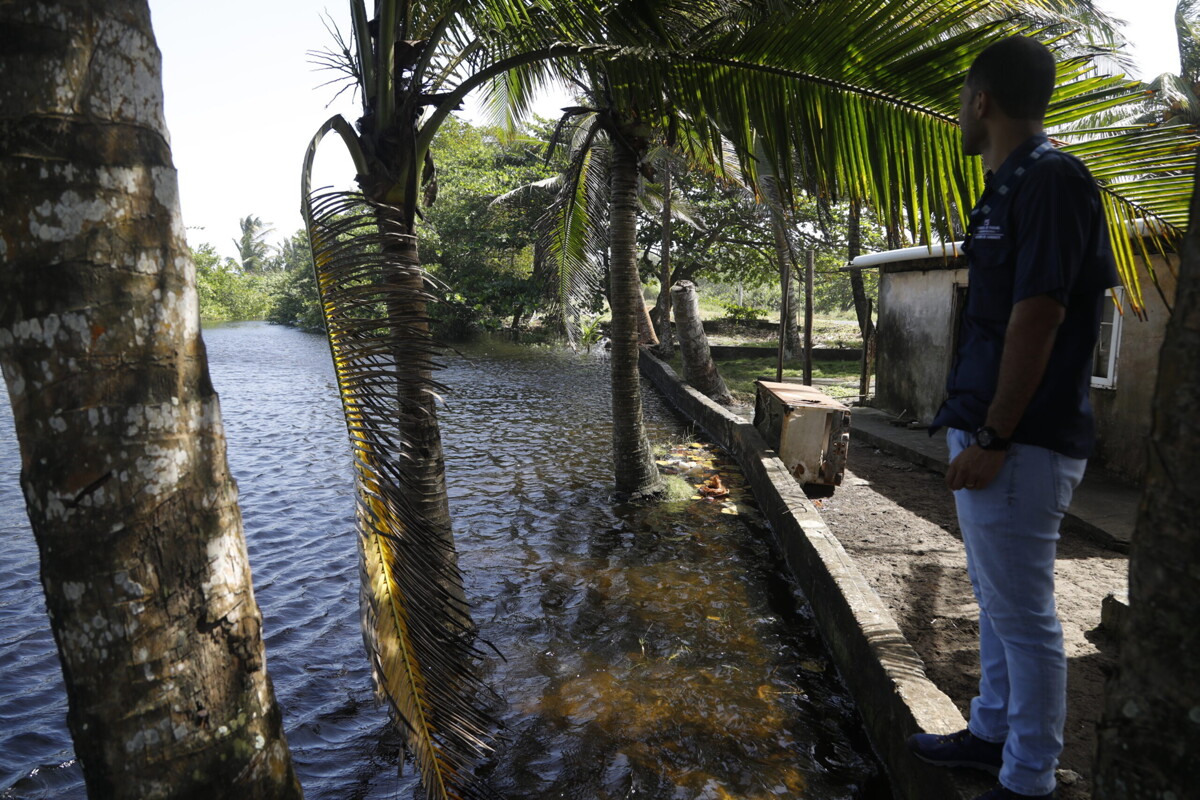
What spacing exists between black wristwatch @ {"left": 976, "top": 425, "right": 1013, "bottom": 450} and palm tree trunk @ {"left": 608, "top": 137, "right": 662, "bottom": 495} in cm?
536

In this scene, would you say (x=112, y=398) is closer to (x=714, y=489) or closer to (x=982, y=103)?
(x=982, y=103)

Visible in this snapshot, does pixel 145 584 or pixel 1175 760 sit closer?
pixel 1175 760

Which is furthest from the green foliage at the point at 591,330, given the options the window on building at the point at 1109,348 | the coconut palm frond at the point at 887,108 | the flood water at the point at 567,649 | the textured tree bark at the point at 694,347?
the coconut palm frond at the point at 887,108

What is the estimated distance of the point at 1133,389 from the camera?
7.39 meters

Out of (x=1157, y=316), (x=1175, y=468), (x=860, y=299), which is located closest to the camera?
(x=1175, y=468)

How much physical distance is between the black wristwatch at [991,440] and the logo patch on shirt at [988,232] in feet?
1.85

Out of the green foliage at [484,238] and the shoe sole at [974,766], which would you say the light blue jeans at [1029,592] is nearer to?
the shoe sole at [974,766]

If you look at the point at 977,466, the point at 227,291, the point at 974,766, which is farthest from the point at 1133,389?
the point at 227,291

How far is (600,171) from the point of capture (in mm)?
9203

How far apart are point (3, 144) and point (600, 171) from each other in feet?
26.0

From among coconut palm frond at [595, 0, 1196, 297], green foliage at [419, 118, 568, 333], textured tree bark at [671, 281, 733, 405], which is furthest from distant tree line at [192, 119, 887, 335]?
coconut palm frond at [595, 0, 1196, 297]

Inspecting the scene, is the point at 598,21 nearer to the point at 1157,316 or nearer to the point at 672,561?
the point at 672,561

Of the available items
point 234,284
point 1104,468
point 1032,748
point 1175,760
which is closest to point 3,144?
point 1175,760

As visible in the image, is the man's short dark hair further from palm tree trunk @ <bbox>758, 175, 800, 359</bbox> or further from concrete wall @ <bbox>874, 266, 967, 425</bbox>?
concrete wall @ <bbox>874, 266, 967, 425</bbox>
